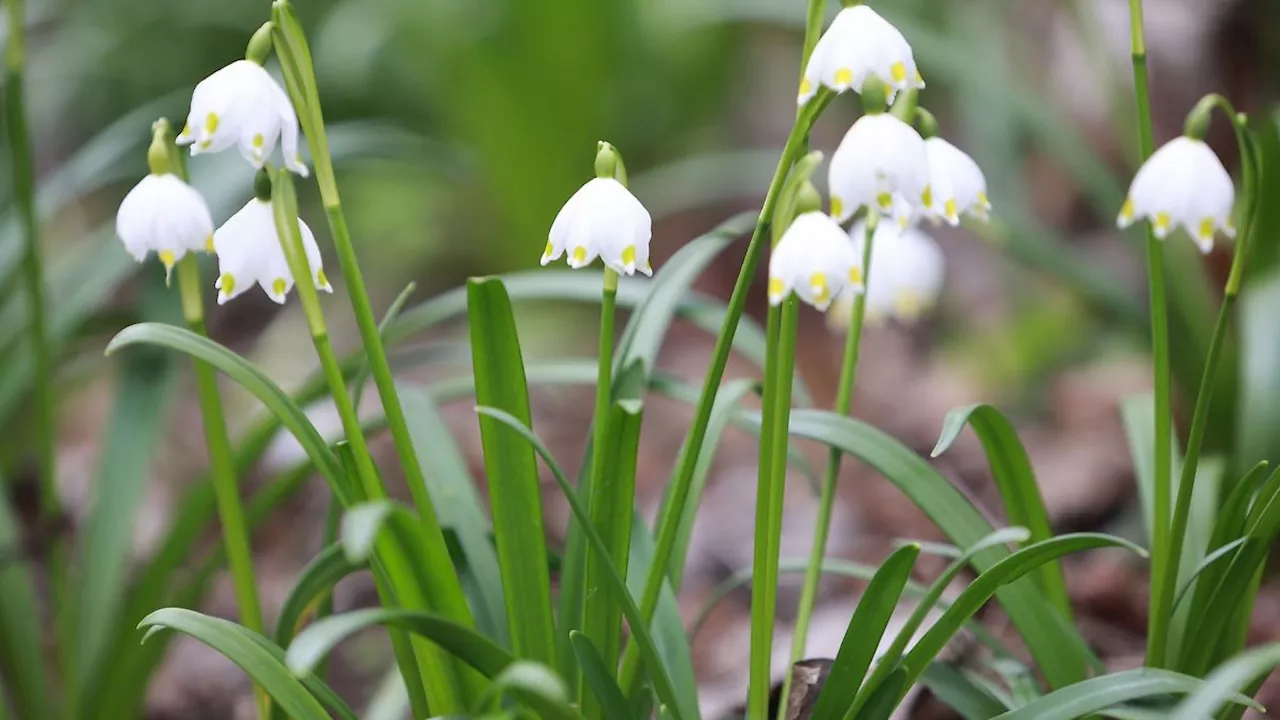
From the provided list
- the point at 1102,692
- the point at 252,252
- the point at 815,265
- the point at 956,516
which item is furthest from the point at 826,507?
the point at 252,252

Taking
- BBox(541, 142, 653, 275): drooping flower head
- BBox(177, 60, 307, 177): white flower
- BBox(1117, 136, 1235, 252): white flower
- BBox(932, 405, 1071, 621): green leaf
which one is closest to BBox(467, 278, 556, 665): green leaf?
BBox(541, 142, 653, 275): drooping flower head

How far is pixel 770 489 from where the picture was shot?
115cm

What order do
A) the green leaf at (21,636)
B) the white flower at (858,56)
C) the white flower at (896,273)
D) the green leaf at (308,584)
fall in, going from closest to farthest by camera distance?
the white flower at (858,56), the green leaf at (308,584), the white flower at (896,273), the green leaf at (21,636)

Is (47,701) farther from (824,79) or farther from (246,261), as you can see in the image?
(824,79)

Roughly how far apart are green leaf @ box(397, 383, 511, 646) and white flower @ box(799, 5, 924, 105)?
0.69m

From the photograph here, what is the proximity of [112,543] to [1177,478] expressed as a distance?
1.60 metres

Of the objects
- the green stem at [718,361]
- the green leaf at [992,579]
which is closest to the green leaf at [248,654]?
the green stem at [718,361]

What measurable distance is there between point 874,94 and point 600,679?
22.5 inches

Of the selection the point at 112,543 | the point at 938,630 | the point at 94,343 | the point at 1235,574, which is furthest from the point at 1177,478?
the point at 94,343

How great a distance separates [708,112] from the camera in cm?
444

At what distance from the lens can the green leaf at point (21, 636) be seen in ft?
5.69

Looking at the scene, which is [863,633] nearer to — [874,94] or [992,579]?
[992,579]

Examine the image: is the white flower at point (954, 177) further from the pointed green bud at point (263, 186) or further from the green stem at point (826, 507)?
the pointed green bud at point (263, 186)

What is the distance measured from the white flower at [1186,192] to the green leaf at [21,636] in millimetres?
1561
